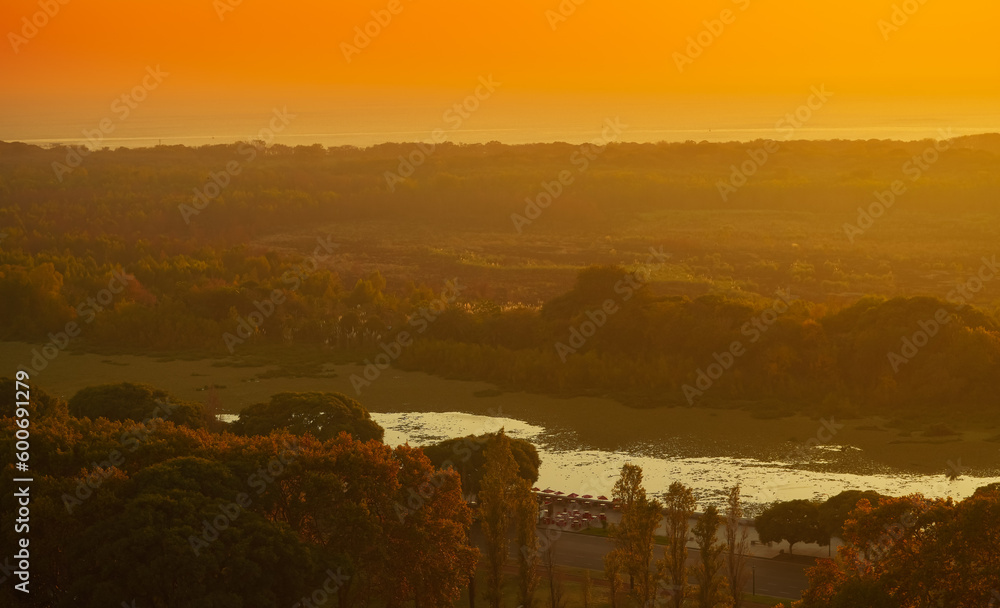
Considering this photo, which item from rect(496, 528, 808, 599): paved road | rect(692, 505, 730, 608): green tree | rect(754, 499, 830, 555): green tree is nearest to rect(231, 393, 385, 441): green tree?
rect(496, 528, 808, 599): paved road

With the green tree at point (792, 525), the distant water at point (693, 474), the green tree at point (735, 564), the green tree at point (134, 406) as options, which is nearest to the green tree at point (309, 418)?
the green tree at point (134, 406)

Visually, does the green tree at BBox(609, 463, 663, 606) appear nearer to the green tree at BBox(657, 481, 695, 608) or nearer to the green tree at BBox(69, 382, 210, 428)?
the green tree at BBox(657, 481, 695, 608)

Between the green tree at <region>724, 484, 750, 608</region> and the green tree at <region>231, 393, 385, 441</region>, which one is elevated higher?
the green tree at <region>231, 393, 385, 441</region>

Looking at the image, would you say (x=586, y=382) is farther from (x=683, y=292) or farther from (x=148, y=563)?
(x=148, y=563)

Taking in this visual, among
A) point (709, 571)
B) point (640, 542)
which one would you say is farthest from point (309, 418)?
point (709, 571)

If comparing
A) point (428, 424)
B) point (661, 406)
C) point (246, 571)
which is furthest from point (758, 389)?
point (246, 571)

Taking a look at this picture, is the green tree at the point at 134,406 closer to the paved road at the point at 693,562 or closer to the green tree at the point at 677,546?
the paved road at the point at 693,562
